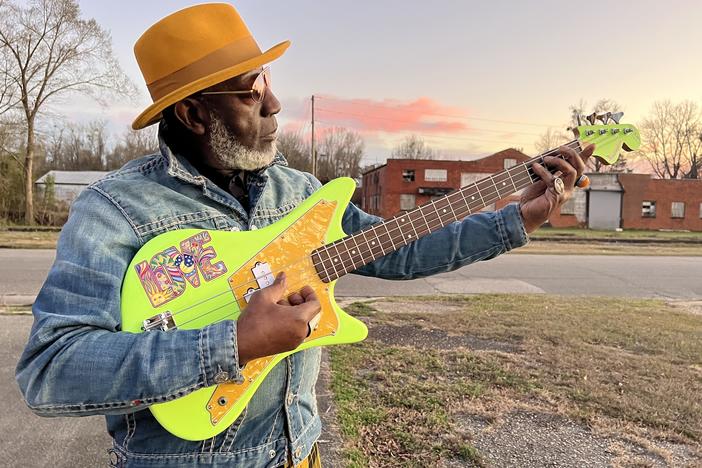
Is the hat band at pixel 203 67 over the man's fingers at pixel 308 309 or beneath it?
over

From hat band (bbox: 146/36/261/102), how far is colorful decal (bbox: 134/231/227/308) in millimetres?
504

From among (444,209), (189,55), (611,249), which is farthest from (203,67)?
(611,249)

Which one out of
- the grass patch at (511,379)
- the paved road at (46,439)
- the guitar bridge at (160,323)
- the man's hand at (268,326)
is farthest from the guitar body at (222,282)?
the paved road at (46,439)

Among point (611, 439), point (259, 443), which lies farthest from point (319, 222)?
point (611, 439)

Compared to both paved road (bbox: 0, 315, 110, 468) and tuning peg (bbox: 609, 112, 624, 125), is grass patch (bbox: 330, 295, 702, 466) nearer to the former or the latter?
paved road (bbox: 0, 315, 110, 468)

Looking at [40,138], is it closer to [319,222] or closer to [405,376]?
[405,376]

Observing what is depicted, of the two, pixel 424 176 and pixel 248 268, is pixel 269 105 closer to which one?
pixel 248 268

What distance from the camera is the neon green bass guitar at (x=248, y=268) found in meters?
1.40

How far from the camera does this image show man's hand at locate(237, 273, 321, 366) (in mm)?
1270

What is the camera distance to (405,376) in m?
4.42

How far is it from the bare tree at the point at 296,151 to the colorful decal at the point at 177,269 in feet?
152

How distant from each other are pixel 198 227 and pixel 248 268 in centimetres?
21

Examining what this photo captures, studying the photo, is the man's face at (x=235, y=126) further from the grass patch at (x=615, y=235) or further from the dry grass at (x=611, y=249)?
the grass patch at (x=615, y=235)

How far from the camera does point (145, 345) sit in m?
1.21
